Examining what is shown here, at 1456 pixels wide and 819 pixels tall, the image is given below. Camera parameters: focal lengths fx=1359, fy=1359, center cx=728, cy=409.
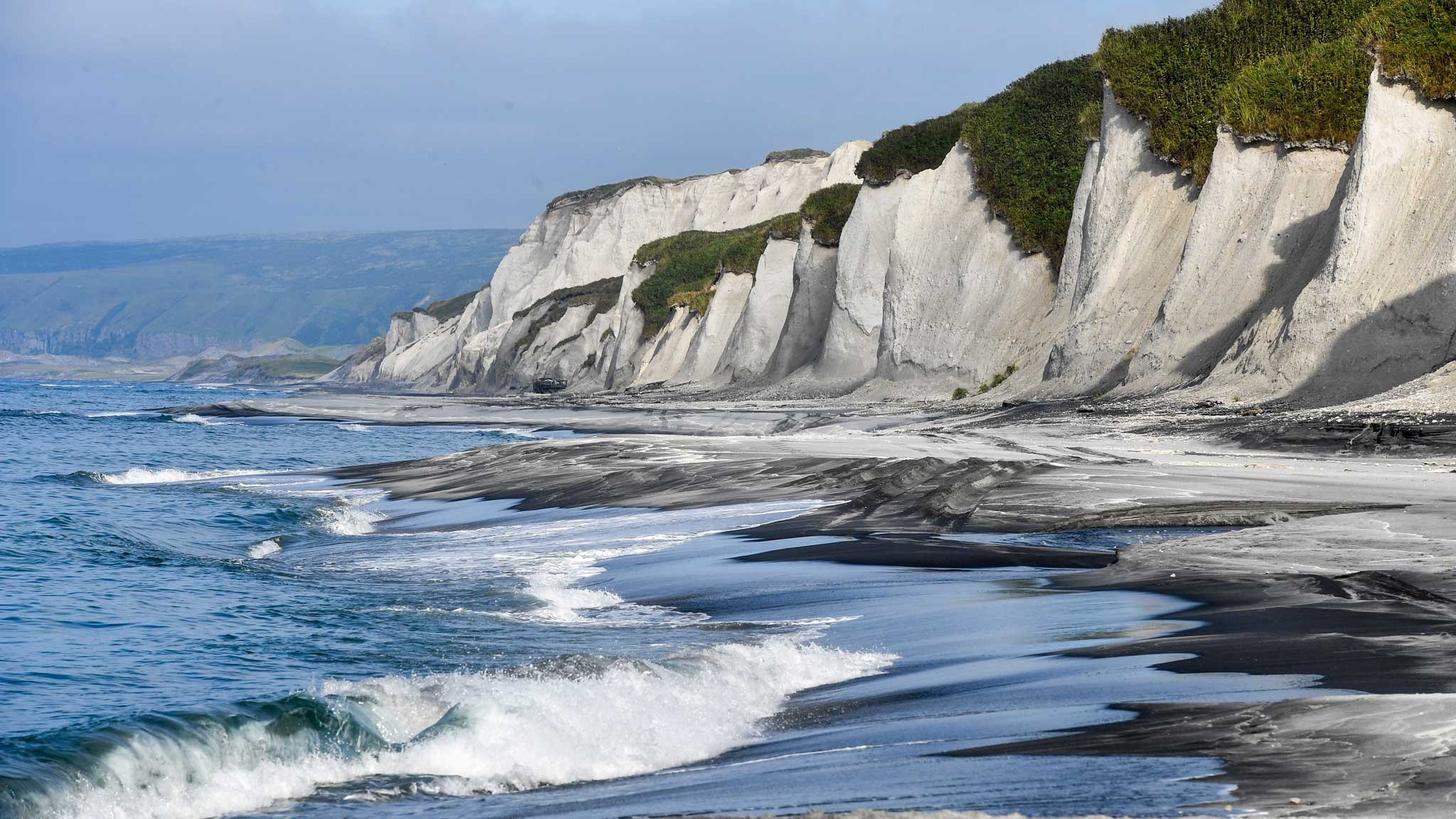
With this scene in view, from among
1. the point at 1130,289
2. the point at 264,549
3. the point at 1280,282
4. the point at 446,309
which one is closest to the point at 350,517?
the point at 264,549

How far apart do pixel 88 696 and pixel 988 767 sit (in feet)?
20.7

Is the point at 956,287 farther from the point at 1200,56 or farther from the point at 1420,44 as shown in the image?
the point at 1420,44

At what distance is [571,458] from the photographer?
80.2ft

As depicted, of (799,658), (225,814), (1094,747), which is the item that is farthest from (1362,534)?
(225,814)

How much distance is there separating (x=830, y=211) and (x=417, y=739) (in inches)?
1928

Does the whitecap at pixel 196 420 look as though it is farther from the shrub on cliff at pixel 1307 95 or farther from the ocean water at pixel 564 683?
the shrub on cliff at pixel 1307 95

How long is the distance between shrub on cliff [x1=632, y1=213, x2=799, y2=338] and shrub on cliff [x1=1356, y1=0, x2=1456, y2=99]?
133ft

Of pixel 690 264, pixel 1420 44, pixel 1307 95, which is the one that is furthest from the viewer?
pixel 690 264

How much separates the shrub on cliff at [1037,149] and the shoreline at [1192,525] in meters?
13.5

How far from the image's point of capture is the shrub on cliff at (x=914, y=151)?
49.4m

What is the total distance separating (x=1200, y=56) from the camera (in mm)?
32156

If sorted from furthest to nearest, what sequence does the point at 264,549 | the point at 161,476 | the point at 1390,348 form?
the point at 161,476, the point at 1390,348, the point at 264,549

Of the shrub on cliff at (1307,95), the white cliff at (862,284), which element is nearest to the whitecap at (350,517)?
the shrub on cliff at (1307,95)

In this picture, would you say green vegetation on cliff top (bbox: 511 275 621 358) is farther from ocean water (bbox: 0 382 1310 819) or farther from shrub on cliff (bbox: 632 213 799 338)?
ocean water (bbox: 0 382 1310 819)
